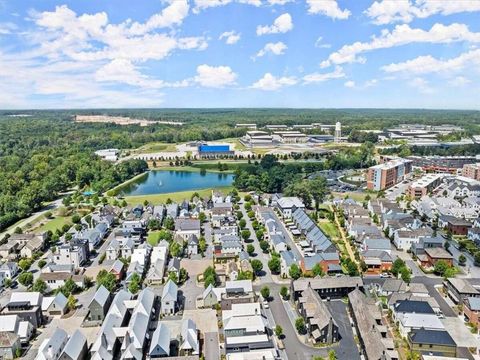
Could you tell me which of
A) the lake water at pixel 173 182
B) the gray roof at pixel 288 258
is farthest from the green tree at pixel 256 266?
the lake water at pixel 173 182

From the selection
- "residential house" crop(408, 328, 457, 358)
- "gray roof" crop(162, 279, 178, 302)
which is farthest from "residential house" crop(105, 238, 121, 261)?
"residential house" crop(408, 328, 457, 358)

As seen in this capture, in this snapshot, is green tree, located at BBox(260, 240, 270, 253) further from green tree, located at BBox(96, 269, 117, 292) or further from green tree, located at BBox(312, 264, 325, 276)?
green tree, located at BBox(96, 269, 117, 292)

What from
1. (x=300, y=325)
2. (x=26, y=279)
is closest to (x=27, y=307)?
(x=26, y=279)

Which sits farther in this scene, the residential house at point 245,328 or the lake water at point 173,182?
the lake water at point 173,182

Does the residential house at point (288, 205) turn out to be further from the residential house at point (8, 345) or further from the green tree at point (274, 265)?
the residential house at point (8, 345)

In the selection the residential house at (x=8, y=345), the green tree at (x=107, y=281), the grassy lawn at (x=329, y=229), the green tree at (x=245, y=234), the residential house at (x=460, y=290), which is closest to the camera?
the residential house at (x=8, y=345)

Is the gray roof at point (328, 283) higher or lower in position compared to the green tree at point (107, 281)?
higher
